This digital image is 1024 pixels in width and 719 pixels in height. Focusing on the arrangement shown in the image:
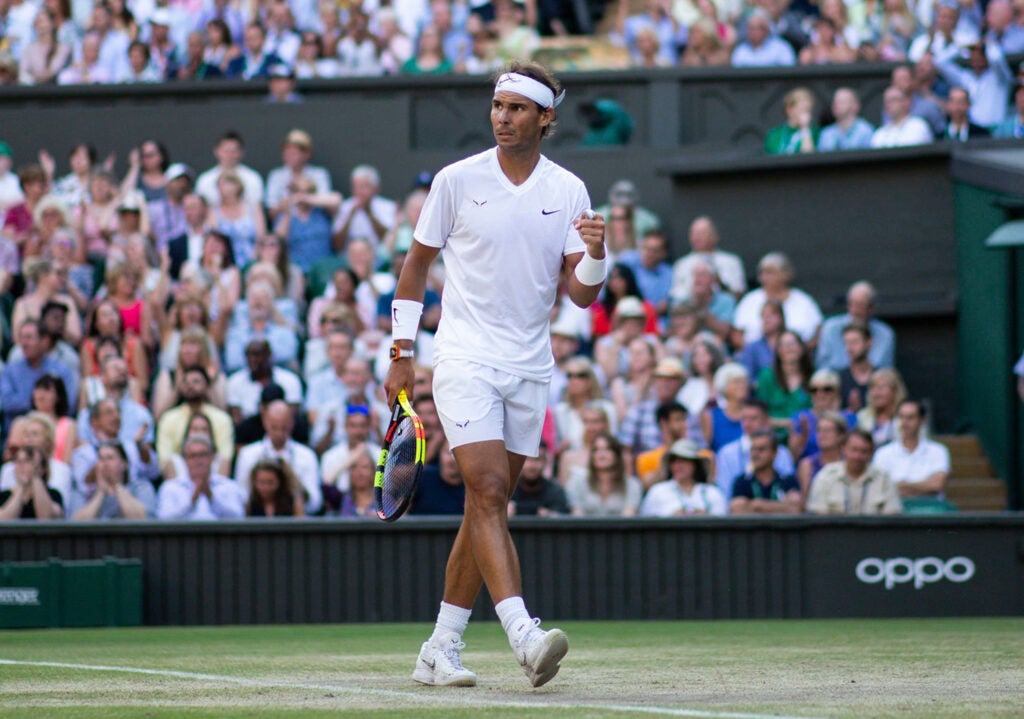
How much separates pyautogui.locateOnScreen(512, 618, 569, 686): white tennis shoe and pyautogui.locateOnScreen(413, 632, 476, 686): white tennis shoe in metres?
0.37

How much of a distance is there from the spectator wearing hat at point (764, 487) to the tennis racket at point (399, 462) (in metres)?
6.09

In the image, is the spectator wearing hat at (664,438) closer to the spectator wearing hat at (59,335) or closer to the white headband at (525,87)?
the spectator wearing hat at (59,335)

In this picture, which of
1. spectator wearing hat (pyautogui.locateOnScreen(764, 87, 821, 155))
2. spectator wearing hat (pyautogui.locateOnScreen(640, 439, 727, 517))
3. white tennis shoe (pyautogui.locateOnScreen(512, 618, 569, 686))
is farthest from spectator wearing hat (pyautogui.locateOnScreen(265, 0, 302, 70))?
white tennis shoe (pyautogui.locateOnScreen(512, 618, 569, 686))

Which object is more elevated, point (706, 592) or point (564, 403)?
point (564, 403)

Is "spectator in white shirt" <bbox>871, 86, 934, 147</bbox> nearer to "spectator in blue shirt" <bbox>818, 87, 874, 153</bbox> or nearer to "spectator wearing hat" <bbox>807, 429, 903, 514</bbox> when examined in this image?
→ "spectator in blue shirt" <bbox>818, 87, 874, 153</bbox>

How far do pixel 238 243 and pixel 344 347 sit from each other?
111 inches

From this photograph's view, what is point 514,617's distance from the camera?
6.16 m

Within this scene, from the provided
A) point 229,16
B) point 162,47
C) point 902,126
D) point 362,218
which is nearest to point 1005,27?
point 902,126

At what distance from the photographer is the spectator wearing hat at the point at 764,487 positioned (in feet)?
40.6

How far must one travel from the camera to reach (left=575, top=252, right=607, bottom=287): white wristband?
6.47 metres

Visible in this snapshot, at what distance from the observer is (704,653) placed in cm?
809


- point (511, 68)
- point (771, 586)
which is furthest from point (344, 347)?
point (511, 68)

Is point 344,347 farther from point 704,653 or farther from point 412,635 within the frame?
point 704,653

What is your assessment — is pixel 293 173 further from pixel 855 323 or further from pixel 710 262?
pixel 855 323
